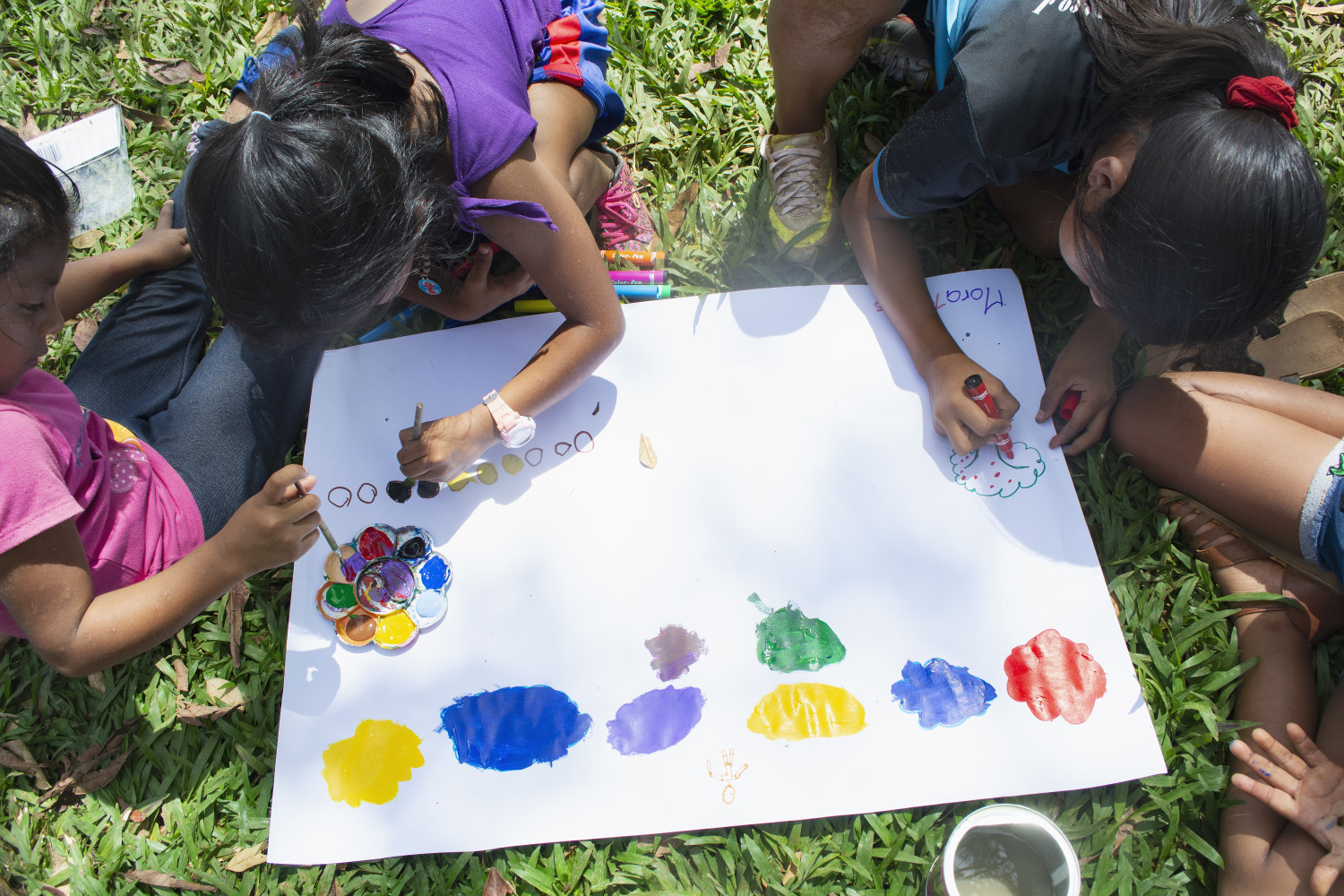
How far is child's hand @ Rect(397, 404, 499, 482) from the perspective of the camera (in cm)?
143

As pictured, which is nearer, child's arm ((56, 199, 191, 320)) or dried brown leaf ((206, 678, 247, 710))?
dried brown leaf ((206, 678, 247, 710))

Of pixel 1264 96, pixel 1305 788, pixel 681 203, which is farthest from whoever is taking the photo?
pixel 681 203

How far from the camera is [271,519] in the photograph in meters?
1.25

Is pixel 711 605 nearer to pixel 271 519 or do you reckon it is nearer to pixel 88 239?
pixel 271 519

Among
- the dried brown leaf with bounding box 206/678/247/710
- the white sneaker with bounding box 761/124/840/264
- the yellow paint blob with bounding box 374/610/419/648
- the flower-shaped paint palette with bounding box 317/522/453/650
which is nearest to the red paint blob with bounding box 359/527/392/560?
the flower-shaped paint palette with bounding box 317/522/453/650

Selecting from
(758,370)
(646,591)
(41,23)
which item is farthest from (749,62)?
(41,23)

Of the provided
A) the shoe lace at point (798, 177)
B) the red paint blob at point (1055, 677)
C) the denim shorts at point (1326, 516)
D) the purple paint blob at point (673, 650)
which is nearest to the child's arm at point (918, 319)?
the shoe lace at point (798, 177)

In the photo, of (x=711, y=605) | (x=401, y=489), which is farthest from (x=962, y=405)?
(x=401, y=489)

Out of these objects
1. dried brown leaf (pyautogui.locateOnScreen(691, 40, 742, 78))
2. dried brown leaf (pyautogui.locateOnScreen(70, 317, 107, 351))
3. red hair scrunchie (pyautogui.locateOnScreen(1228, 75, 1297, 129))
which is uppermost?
red hair scrunchie (pyautogui.locateOnScreen(1228, 75, 1297, 129))

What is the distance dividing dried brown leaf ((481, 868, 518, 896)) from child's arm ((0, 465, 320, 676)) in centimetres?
63

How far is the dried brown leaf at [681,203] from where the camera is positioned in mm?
1812

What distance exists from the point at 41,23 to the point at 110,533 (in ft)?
5.10

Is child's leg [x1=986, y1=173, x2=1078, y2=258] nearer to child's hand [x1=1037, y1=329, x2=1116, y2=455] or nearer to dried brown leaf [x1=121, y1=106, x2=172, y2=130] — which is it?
child's hand [x1=1037, y1=329, x2=1116, y2=455]

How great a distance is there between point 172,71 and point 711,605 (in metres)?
1.91
